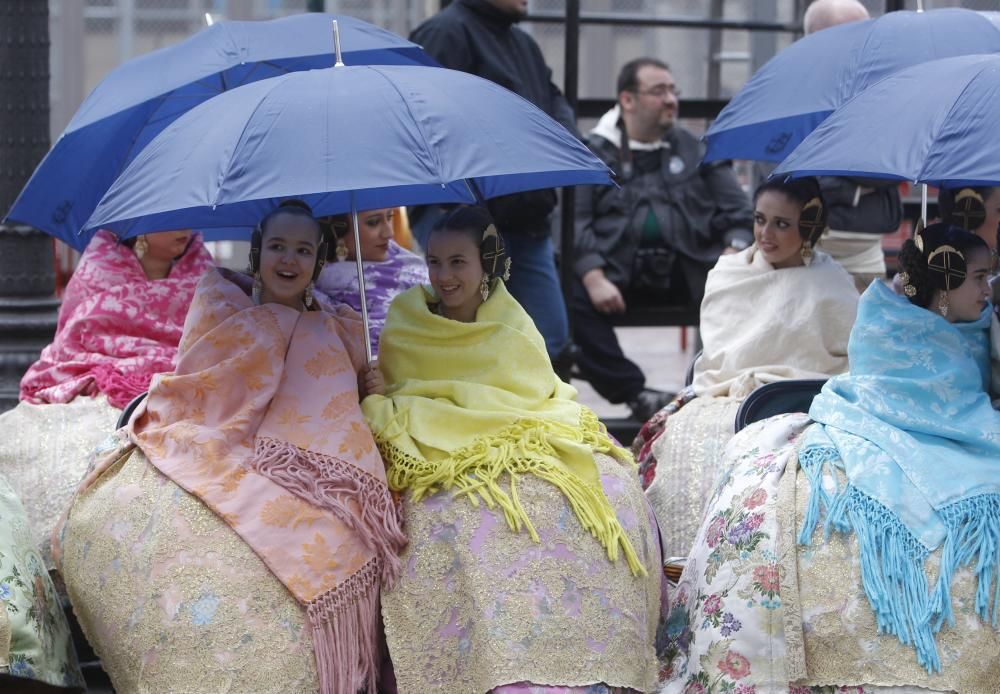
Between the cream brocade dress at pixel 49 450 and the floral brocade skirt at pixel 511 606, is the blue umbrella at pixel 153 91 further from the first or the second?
the floral brocade skirt at pixel 511 606

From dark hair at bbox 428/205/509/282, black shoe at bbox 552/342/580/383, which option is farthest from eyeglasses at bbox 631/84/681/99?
dark hair at bbox 428/205/509/282

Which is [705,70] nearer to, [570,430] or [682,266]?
[682,266]

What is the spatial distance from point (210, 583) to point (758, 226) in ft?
8.03

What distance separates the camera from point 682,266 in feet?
24.1

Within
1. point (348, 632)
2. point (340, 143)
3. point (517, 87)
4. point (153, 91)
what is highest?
point (517, 87)

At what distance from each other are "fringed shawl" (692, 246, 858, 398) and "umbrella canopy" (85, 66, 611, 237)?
1.34m

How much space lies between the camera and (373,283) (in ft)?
17.5

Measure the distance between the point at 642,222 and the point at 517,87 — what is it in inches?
46.2

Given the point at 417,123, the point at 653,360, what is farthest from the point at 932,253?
the point at 653,360

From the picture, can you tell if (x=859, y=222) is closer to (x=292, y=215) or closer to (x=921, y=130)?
(x=921, y=130)

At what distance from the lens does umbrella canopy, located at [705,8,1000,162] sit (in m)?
5.30

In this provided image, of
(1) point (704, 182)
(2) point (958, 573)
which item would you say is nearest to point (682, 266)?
(1) point (704, 182)

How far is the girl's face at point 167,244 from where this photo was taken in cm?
545

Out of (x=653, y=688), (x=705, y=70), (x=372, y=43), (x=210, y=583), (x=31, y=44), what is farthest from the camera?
(x=705, y=70)
